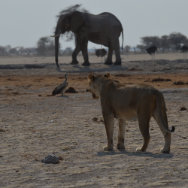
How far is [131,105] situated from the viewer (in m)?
8.98

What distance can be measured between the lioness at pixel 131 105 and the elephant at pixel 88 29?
26.8m

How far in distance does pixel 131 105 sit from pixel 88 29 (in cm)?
2924

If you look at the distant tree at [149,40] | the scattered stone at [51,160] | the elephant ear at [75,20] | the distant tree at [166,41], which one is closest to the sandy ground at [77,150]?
the scattered stone at [51,160]

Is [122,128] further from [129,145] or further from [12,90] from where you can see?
[12,90]

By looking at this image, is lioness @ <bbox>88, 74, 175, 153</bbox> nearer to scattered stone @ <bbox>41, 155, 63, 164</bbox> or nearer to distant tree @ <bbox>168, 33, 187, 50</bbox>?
scattered stone @ <bbox>41, 155, 63, 164</bbox>

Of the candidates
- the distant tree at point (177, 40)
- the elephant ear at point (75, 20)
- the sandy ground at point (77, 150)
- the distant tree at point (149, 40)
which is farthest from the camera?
the distant tree at point (149, 40)

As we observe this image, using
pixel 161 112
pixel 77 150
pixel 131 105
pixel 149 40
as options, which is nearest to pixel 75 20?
pixel 77 150

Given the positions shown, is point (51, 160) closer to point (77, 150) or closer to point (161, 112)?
point (77, 150)

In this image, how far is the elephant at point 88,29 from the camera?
37344 mm

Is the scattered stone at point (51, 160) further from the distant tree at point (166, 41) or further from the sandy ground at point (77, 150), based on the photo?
the distant tree at point (166, 41)

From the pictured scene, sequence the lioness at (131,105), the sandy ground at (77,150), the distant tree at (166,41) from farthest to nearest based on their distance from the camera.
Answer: the distant tree at (166,41) → the lioness at (131,105) → the sandy ground at (77,150)

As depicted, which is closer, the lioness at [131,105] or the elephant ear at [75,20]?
the lioness at [131,105]

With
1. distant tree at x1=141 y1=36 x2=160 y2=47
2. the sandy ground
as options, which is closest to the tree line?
distant tree at x1=141 y1=36 x2=160 y2=47

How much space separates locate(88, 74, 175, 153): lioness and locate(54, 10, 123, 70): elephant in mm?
26832
